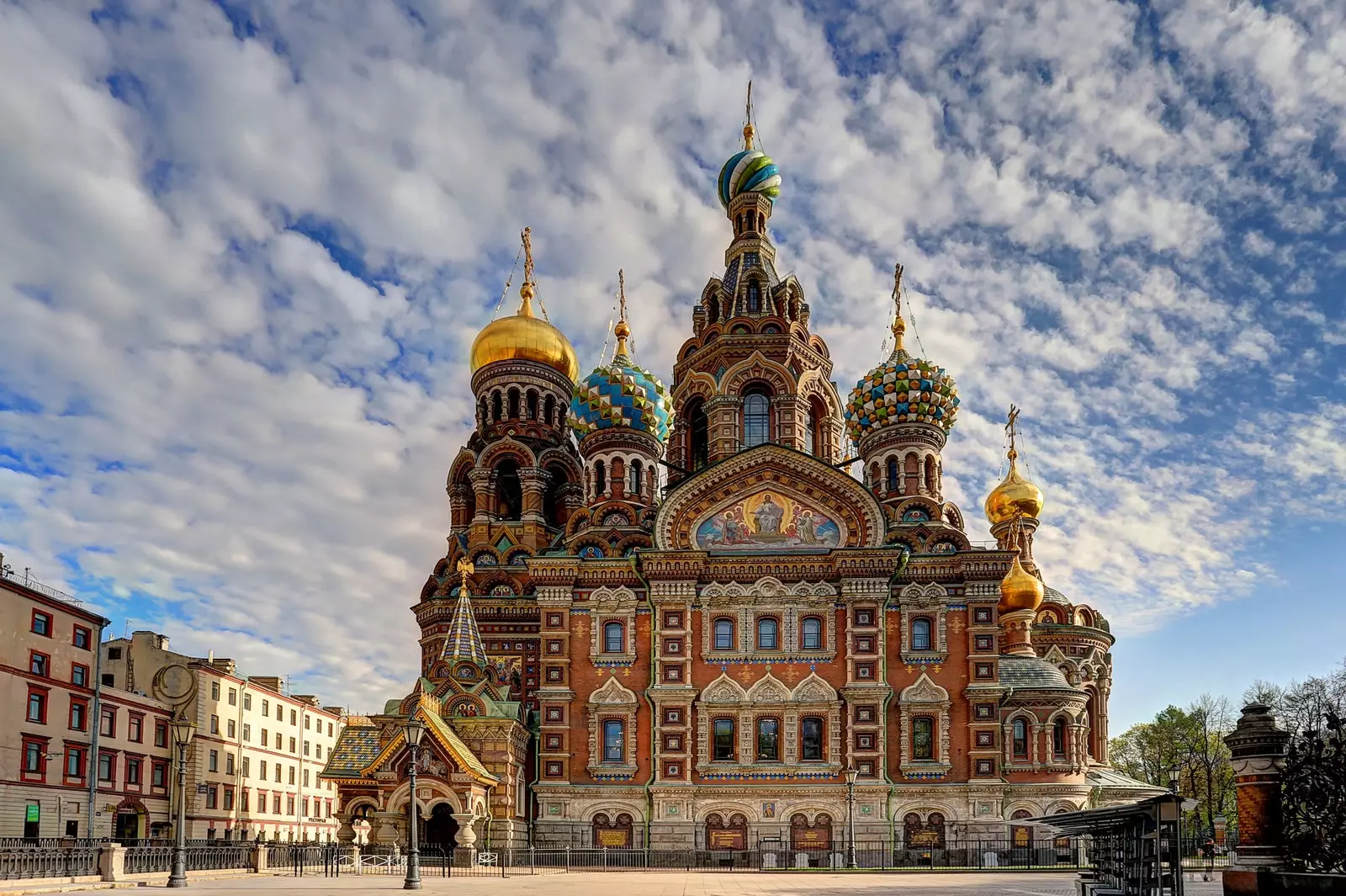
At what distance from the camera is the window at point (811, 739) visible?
43.4 meters

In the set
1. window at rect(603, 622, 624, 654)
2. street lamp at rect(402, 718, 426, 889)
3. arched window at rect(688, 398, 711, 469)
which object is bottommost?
street lamp at rect(402, 718, 426, 889)

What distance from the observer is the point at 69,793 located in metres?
42.6

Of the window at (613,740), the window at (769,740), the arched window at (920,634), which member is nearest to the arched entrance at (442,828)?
the window at (613,740)

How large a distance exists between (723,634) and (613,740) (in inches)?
229

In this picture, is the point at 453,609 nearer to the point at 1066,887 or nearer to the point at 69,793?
the point at 69,793

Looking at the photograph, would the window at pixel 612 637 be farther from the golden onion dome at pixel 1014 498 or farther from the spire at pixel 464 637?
the golden onion dome at pixel 1014 498

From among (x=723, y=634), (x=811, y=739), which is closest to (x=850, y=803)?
(x=811, y=739)

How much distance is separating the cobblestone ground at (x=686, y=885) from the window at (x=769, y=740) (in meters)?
7.99

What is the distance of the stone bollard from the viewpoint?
664 inches

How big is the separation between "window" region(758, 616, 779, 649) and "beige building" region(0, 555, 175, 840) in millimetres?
24156

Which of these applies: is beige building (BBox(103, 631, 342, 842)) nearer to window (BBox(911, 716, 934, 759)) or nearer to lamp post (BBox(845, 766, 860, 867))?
lamp post (BBox(845, 766, 860, 867))

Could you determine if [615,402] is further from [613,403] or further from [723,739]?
[723,739]

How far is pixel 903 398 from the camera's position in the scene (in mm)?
52781

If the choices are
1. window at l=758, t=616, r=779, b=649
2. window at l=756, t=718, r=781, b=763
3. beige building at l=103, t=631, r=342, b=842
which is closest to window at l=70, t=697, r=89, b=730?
beige building at l=103, t=631, r=342, b=842
